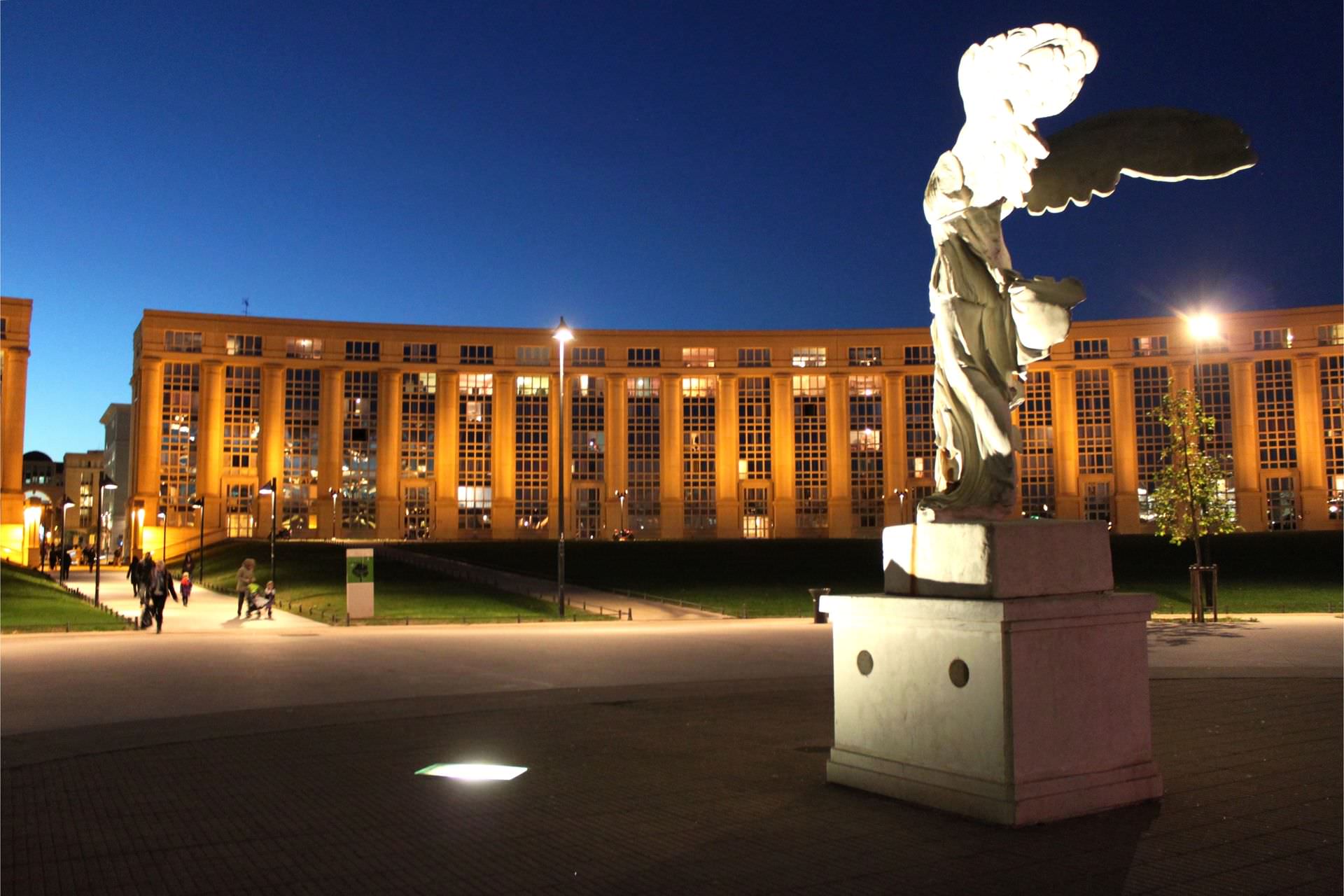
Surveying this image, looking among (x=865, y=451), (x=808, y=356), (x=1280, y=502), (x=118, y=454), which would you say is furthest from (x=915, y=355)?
(x=118, y=454)

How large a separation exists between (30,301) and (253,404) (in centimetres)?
1743

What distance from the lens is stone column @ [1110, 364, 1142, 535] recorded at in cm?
8694

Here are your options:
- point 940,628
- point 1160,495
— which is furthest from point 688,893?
point 1160,495

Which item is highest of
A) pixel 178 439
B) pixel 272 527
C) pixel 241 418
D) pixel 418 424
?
pixel 241 418

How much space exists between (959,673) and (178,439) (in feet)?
292

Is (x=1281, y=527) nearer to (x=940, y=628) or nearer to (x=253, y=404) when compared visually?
(x=253, y=404)

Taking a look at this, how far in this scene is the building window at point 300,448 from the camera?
87.6 meters

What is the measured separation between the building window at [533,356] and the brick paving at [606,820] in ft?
263

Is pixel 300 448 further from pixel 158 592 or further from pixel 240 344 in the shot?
pixel 158 592

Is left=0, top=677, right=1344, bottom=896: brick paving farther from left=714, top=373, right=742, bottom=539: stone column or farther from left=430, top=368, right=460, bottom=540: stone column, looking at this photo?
left=714, top=373, right=742, bottom=539: stone column

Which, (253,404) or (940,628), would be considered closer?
(940,628)

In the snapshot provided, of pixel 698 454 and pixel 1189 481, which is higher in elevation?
pixel 698 454

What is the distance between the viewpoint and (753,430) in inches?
3661

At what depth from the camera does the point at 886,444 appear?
91938 millimetres
